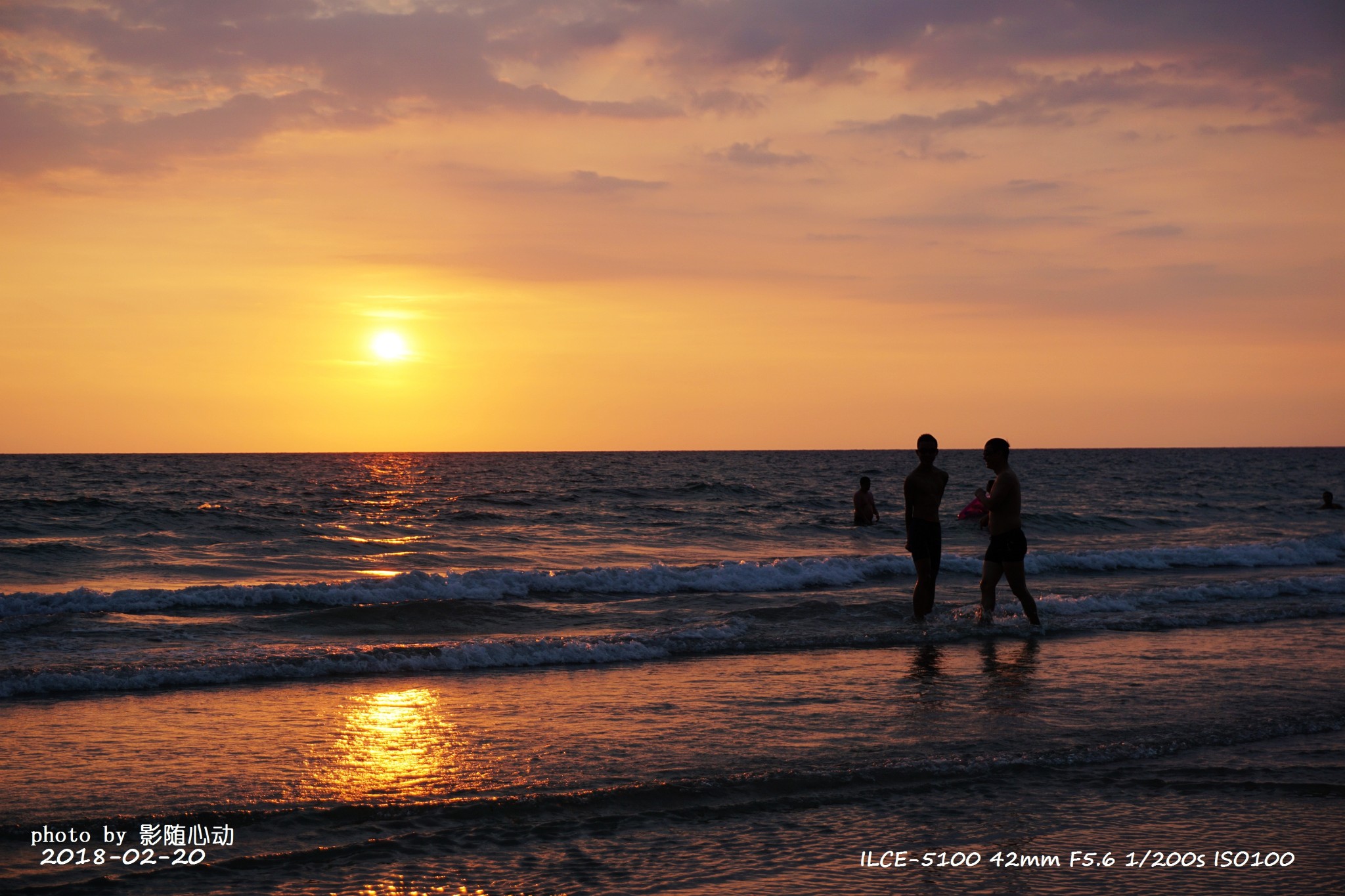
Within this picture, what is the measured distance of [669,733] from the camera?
618 cm

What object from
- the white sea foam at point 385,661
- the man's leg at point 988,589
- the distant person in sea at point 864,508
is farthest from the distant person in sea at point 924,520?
the distant person in sea at point 864,508

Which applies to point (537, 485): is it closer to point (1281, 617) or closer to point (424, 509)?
point (424, 509)

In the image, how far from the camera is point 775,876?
4.02m

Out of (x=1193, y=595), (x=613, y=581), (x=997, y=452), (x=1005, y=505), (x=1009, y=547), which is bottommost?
(x=613, y=581)

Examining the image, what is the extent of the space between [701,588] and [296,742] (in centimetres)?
969

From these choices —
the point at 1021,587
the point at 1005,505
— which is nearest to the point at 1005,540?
the point at 1005,505

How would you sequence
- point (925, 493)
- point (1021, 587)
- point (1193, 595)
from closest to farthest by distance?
1. point (1021, 587)
2. point (925, 493)
3. point (1193, 595)

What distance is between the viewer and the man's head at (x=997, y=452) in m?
9.96

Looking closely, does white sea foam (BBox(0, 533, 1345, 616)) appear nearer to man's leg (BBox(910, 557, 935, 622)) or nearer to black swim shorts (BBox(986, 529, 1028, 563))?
man's leg (BBox(910, 557, 935, 622))

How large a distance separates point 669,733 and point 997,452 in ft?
17.2

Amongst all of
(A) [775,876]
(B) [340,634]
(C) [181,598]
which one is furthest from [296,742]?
(C) [181,598]

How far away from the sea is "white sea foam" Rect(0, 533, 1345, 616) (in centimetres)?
6

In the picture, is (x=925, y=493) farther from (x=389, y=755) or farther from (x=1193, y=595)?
(x=389, y=755)

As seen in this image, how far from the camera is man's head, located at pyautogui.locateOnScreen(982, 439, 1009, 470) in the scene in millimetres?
9961
